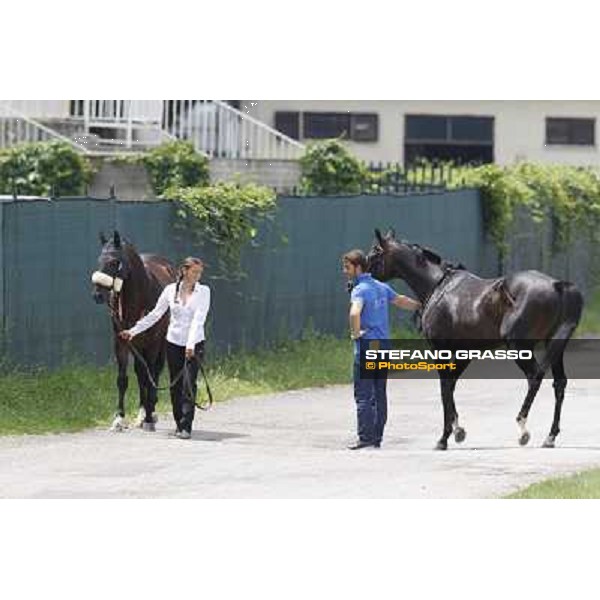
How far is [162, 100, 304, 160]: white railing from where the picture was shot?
2666 cm

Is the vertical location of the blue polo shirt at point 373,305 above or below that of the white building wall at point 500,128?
below

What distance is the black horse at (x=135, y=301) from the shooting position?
17.1m

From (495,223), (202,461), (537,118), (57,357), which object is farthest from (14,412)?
(537,118)

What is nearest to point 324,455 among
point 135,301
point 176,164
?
point 135,301

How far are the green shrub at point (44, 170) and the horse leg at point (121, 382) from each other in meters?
9.07

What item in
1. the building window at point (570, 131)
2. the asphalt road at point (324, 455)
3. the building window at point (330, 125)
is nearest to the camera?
the asphalt road at point (324, 455)

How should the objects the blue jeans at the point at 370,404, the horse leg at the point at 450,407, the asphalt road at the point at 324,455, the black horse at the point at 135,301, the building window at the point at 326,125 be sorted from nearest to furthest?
1. the asphalt road at the point at 324,455
2. the horse leg at the point at 450,407
3. the blue jeans at the point at 370,404
4. the black horse at the point at 135,301
5. the building window at the point at 326,125

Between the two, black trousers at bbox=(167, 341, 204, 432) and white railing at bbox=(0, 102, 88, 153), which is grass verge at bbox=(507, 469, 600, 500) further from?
white railing at bbox=(0, 102, 88, 153)

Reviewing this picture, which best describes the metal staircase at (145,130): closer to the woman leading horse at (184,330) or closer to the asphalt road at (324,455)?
the asphalt road at (324,455)

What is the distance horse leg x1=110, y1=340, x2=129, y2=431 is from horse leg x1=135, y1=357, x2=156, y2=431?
4.6 inches

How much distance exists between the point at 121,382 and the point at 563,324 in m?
3.62

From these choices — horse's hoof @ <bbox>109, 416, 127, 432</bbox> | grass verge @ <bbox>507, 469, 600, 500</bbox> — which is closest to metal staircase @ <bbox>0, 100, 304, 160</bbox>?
horse's hoof @ <bbox>109, 416, 127, 432</bbox>

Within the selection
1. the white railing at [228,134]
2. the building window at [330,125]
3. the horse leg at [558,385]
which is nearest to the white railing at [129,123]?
the white railing at [228,134]

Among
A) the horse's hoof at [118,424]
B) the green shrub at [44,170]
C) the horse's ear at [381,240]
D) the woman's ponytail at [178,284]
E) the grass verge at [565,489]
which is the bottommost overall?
the grass verge at [565,489]
